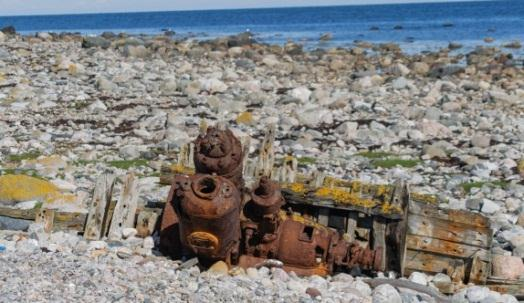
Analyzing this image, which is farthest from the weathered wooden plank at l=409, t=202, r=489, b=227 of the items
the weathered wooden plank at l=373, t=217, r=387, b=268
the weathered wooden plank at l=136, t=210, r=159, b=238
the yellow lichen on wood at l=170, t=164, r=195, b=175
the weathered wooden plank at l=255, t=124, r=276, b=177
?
the weathered wooden plank at l=136, t=210, r=159, b=238

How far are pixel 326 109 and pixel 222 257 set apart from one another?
13.4 meters

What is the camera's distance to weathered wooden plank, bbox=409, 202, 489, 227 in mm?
8141

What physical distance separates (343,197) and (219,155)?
139 cm

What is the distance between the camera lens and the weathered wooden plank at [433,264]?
821 centimetres

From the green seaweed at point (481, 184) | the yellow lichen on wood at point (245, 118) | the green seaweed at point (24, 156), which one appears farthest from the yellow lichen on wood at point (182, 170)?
the yellow lichen on wood at point (245, 118)

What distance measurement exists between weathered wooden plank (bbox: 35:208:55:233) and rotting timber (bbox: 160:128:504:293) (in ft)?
4.75

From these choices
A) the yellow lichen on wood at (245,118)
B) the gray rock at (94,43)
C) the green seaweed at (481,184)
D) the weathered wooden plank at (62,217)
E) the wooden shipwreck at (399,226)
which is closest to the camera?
the wooden shipwreck at (399,226)

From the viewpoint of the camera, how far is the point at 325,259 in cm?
786

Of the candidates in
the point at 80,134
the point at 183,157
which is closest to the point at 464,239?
the point at 183,157

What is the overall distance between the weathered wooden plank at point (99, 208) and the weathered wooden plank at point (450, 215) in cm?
320

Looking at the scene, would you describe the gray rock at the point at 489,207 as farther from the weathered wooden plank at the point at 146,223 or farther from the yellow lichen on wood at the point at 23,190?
the yellow lichen on wood at the point at 23,190

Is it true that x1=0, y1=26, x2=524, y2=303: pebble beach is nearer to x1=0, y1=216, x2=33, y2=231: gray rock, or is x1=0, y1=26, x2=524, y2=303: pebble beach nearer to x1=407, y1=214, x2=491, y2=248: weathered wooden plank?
x1=0, y1=216, x2=33, y2=231: gray rock

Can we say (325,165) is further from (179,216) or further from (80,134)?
(179,216)

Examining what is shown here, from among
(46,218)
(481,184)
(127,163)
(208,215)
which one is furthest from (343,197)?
(127,163)
